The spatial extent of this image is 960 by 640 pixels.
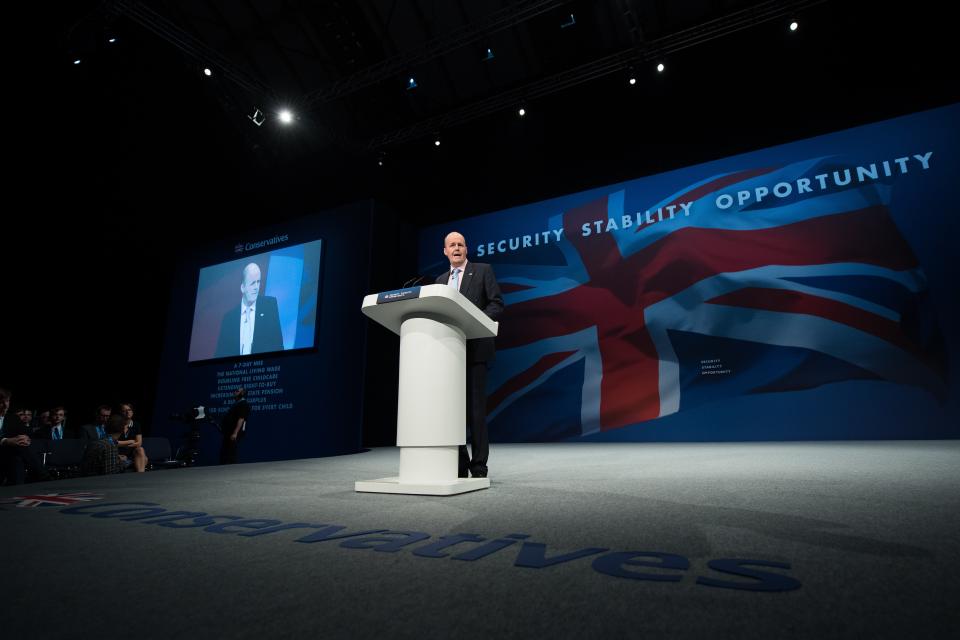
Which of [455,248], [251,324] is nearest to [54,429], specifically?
[251,324]

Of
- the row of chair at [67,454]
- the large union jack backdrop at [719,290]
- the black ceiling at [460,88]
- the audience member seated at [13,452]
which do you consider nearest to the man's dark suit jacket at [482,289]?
the large union jack backdrop at [719,290]

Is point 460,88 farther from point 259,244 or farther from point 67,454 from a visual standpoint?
point 67,454

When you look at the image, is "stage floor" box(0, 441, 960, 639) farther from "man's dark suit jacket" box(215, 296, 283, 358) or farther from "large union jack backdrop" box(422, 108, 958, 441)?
"man's dark suit jacket" box(215, 296, 283, 358)

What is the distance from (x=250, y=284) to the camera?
7215 mm

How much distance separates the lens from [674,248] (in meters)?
5.76

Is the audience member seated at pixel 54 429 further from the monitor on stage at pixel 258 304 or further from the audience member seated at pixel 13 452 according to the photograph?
the audience member seated at pixel 13 452

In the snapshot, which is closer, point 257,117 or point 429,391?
point 429,391

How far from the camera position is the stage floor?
27.1 inches

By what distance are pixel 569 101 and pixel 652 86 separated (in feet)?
3.27

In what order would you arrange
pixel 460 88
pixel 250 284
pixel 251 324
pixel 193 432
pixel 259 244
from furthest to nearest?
pixel 259 244 → pixel 250 284 → pixel 251 324 → pixel 193 432 → pixel 460 88

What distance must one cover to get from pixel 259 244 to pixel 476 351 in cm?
621

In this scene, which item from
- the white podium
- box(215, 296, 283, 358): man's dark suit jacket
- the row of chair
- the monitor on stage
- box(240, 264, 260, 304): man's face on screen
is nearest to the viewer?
the white podium

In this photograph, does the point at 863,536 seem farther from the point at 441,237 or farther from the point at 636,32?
the point at 441,237

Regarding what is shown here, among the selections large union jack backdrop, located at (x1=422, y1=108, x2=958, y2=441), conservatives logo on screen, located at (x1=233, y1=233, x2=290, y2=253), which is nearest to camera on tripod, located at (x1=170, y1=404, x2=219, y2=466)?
conservatives logo on screen, located at (x1=233, y1=233, x2=290, y2=253)
